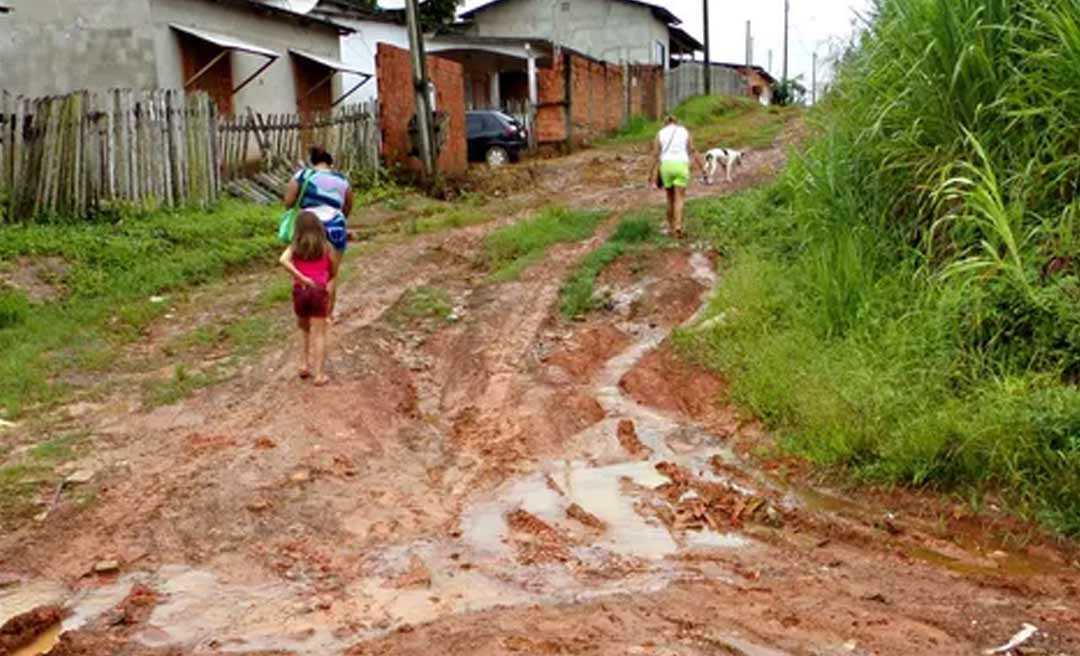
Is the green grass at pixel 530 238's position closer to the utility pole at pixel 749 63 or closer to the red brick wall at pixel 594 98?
the red brick wall at pixel 594 98

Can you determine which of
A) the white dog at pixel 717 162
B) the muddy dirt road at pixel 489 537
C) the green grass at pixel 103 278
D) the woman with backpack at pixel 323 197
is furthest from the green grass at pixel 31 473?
the white dog at pixel 717 162

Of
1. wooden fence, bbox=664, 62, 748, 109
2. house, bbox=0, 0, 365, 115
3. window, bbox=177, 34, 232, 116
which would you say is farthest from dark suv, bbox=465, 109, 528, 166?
wooden fence, bbox=664, 62, 748, 109

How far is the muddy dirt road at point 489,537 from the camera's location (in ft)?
14.3

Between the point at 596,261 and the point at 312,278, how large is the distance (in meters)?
4.67

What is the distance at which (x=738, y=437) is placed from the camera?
284 inches

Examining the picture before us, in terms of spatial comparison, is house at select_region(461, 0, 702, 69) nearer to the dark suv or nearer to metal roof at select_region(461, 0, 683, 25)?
metal roof at select_region(461, 0, 683, 25)

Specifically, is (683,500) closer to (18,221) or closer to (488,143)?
(18,221)

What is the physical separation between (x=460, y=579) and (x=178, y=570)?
4.15 ft

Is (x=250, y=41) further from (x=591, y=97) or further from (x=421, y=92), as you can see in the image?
(x=591, y=97)

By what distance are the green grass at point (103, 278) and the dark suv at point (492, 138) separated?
9.91m

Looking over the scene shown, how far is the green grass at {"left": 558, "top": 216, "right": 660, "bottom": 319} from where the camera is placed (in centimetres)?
1041

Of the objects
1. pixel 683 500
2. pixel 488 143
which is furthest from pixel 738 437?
pixel 488 143

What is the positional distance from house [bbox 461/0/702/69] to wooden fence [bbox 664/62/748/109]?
158 centimetres

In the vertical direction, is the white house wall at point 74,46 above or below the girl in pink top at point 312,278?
above
